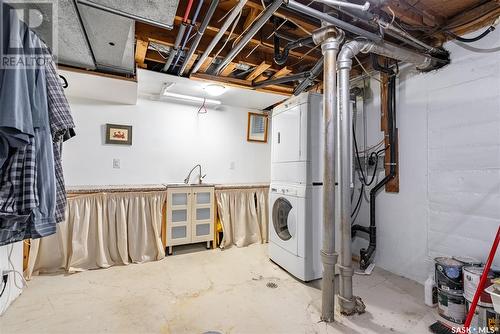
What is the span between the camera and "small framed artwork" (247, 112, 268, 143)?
400cm

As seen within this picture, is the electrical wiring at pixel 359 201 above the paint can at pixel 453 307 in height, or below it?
above

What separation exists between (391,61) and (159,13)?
2.35m

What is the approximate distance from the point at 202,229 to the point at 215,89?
74.1 inches

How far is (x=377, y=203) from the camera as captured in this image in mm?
2658

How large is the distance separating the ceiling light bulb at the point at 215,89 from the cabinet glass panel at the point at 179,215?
1.63 m

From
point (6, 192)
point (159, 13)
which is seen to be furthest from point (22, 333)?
point (159, 13)

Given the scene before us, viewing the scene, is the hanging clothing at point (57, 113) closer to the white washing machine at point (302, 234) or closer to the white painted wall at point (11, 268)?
the white painted wall at point (11, 268)

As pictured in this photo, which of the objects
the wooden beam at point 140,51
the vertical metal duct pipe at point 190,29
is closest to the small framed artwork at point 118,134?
the wooden beam at point 140,51

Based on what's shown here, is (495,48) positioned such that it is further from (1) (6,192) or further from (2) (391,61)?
(1) (6,192)

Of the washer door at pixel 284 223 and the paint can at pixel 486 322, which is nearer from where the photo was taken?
the paint can at pixel 486 322

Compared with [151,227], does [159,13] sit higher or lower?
higher

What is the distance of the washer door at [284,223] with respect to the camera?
236 centimetres

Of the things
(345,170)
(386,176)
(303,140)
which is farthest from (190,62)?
(386,176)

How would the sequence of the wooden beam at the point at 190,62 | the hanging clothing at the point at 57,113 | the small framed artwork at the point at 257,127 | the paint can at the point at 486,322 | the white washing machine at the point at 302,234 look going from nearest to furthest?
the hanging clothing at the point at 57,113 → the paint can at the point at 486,322 → the white washing machine at the point at 302,234 → the wooden beam at the point at 190,62 → the small framed artwork at the point at 257,127
